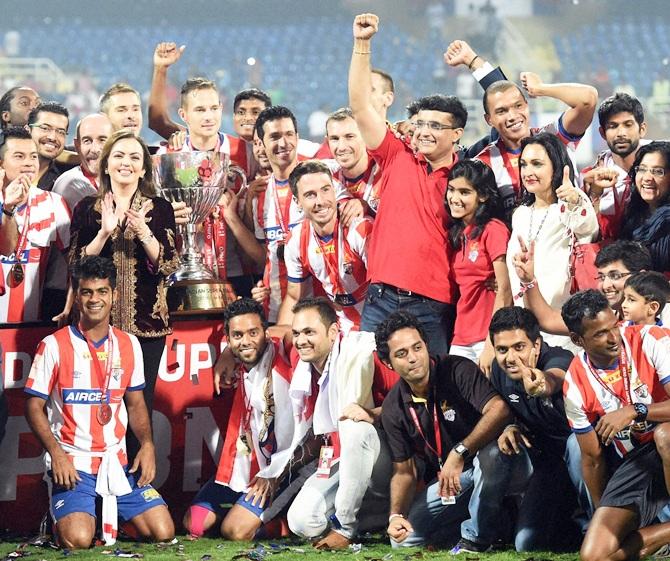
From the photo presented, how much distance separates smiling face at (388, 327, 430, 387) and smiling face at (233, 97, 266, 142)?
2.39m

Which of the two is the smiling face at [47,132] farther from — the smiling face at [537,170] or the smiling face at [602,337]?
the smiling face at [602,337]

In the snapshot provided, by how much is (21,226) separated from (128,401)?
1113 mm

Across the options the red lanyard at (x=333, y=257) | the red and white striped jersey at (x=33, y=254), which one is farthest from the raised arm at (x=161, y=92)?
the red lanyard at (x=333, y=257)

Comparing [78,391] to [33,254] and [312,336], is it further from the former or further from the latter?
[312,336]

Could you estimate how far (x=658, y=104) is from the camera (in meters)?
19.4

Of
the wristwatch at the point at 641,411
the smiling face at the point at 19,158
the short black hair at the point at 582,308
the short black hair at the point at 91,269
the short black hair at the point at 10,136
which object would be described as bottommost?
the wristwatch at the point at 641,411

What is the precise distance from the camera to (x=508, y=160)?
572 centimetres

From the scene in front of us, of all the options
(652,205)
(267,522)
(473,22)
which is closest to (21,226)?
(267,522)

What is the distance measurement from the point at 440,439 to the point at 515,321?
68 centimetres

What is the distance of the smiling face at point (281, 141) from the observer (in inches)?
249

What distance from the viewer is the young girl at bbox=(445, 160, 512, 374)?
533 cm

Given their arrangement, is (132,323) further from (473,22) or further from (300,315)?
(473,22)

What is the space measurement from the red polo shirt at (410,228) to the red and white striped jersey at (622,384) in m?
0.97

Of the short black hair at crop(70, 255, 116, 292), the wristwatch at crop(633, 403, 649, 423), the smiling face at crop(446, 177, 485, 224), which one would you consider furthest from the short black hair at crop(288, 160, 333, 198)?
the wristwatch at crop(633, 403, 649, 423)
